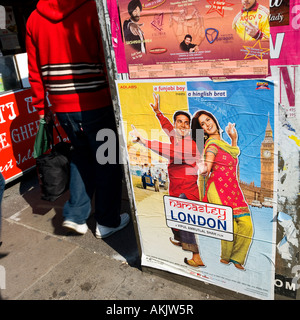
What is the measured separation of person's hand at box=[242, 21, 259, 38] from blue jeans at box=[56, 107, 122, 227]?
1548 mm

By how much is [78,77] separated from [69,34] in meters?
0.33

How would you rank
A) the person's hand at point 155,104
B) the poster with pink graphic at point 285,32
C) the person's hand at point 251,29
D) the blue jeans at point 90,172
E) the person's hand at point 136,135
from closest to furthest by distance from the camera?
the poster with pink graphic at point 285,32
the person's hand at point 251,29
the person's hand at point 155,104
the person's hand at point 136,135
the blue jeans at point 90,172

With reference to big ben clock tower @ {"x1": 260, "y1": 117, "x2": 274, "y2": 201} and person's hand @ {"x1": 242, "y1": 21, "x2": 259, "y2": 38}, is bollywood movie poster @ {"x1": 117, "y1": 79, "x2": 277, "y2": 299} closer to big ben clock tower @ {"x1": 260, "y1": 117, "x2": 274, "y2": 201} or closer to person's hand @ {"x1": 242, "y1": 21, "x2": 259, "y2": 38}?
big ben clock tower @ {"x1": 260, "y1": 117, "x2": 274, "y2": 201}

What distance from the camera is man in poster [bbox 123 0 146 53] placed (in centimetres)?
184

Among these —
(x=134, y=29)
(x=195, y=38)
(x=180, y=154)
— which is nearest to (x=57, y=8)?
(x=134, y=29)

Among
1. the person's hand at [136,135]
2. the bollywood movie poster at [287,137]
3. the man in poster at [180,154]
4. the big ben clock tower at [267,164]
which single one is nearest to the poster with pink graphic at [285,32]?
the bollywood movie poster at [287,137]

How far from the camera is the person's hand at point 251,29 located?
5.17 ft

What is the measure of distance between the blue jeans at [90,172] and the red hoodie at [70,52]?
0.10 metres

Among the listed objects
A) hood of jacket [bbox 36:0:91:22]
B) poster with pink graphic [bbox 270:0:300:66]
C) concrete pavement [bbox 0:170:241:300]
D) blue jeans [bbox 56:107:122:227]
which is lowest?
concrete pavement [bbox 0:170:241:300]

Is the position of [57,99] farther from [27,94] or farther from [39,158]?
[27,94]

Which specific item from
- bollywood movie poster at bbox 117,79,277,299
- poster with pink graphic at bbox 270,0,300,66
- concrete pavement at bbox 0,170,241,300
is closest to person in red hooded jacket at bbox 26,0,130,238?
concrete pavement at bbox 0,170,241,300

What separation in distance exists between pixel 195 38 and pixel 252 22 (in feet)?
0.97

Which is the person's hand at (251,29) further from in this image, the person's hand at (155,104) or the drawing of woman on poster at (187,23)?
the person's hand at (155,104)

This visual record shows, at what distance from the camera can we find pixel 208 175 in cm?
207
